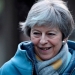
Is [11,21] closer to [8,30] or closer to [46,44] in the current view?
[8,30]

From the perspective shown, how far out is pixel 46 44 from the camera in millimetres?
5215

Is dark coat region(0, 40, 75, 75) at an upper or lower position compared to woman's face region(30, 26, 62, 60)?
lower

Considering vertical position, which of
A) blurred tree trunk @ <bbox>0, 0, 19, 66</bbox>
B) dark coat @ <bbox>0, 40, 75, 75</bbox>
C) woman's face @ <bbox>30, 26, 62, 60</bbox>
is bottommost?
blurred tree trunk @ <bbox>0, 0, 19, 66</bbox>

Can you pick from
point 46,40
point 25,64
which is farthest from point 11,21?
point 46,40

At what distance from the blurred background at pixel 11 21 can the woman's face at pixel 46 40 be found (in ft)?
17.4

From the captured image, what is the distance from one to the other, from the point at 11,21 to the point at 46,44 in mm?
5686

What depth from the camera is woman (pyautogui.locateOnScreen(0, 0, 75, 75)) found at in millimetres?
5207

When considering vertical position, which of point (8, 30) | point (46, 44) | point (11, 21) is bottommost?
point (8, 30)

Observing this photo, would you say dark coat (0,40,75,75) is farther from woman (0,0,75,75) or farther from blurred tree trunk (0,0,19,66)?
blurred tree trunk (0,0,19,66)

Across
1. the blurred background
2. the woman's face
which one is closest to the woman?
the woman's face

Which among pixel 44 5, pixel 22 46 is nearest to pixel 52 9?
pixel 44 5

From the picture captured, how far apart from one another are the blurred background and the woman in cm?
526

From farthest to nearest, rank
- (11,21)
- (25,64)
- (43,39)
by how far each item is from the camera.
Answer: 1. (11,21)
2. (25,64)
3. (43,39)

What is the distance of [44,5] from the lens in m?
5.30
